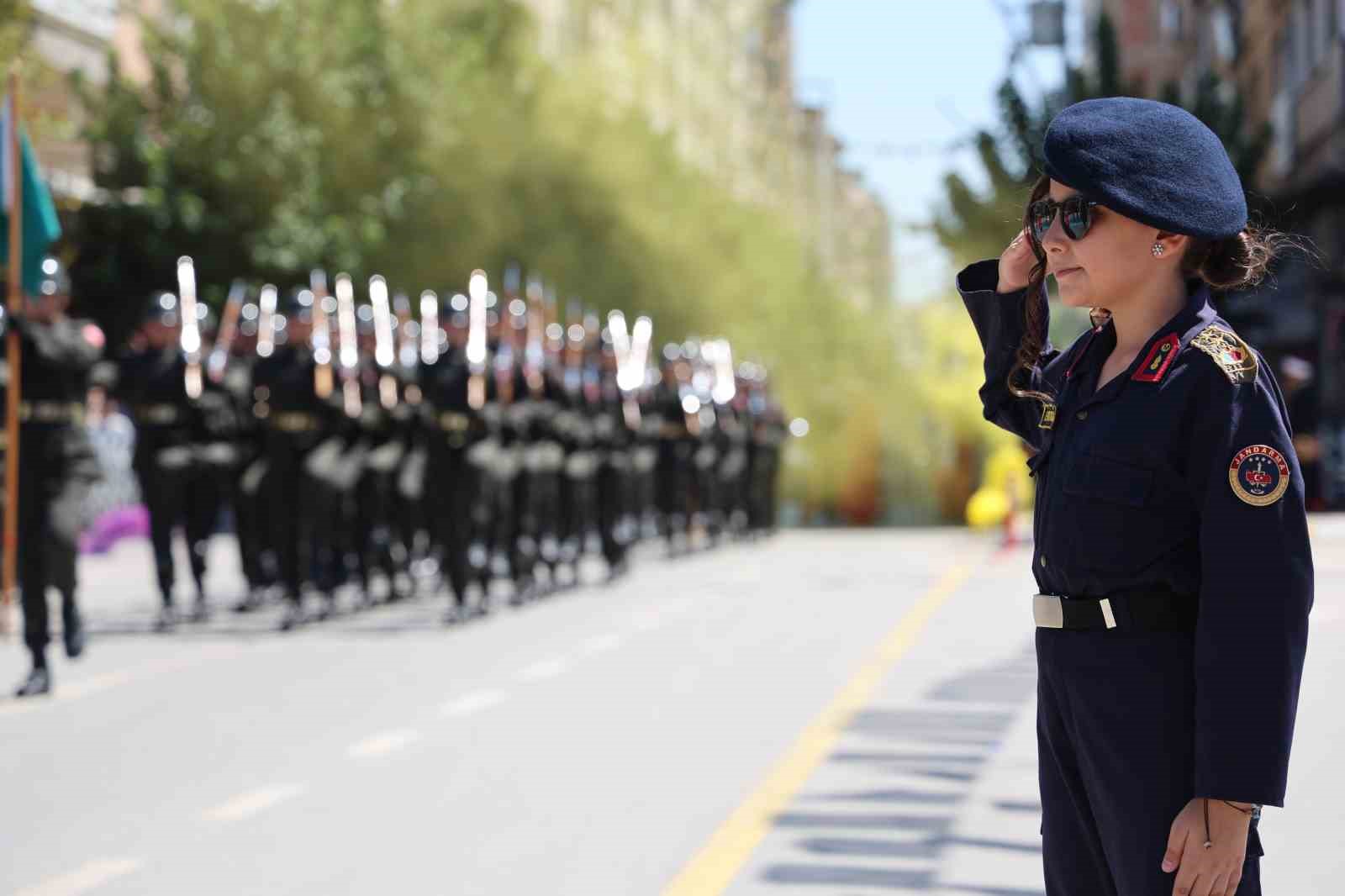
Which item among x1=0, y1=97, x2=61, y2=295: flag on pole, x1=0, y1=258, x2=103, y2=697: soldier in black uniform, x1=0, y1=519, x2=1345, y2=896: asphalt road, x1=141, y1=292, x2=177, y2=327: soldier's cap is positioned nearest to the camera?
x1=0, y1=519, x2=1345, y2=896: asphalt road

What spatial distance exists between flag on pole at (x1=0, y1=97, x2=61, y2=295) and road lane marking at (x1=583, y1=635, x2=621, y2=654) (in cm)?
387

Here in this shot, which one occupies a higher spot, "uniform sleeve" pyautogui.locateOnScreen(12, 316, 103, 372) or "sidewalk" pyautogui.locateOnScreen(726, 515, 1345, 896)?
"uniform sleeve" pyautogui.locateOnScreen(12, 316, 103, 372)

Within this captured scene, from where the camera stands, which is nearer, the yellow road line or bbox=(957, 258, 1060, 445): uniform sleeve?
bbox=(957, 258, 1060, 445): uniform sleeve

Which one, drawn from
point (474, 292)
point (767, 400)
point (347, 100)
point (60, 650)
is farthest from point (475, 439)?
point (347, 100)

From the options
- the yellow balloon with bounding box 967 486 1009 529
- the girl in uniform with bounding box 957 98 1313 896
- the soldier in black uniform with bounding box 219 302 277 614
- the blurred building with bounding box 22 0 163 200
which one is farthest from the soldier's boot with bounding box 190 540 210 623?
the blurred building with bounding box 22 0 163 200

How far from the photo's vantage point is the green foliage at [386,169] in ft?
116

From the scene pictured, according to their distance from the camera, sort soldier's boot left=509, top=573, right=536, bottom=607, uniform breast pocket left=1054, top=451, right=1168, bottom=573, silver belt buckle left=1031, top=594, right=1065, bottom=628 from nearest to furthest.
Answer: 1. uniform breast pocket left=1054, top=451, right=1168, bottom=573
2. silver belt buckle left=1031, top=594, right=1065, bottom=628
3. soldier's boot left=509, top=573, right=536, bottom=607

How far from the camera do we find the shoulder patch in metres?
3.48

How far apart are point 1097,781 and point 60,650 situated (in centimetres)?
1194

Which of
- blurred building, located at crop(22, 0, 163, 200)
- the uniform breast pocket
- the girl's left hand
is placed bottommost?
the girl's left hand

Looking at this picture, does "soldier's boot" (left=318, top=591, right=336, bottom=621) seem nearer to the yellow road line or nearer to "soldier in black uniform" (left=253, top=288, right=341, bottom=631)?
"soldier in black uniform" (left=253, top=288, right=341, bottom=631)

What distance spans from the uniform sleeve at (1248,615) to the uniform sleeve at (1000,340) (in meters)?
0.50

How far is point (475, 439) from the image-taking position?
17516 millimetres

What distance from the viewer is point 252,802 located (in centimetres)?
870
